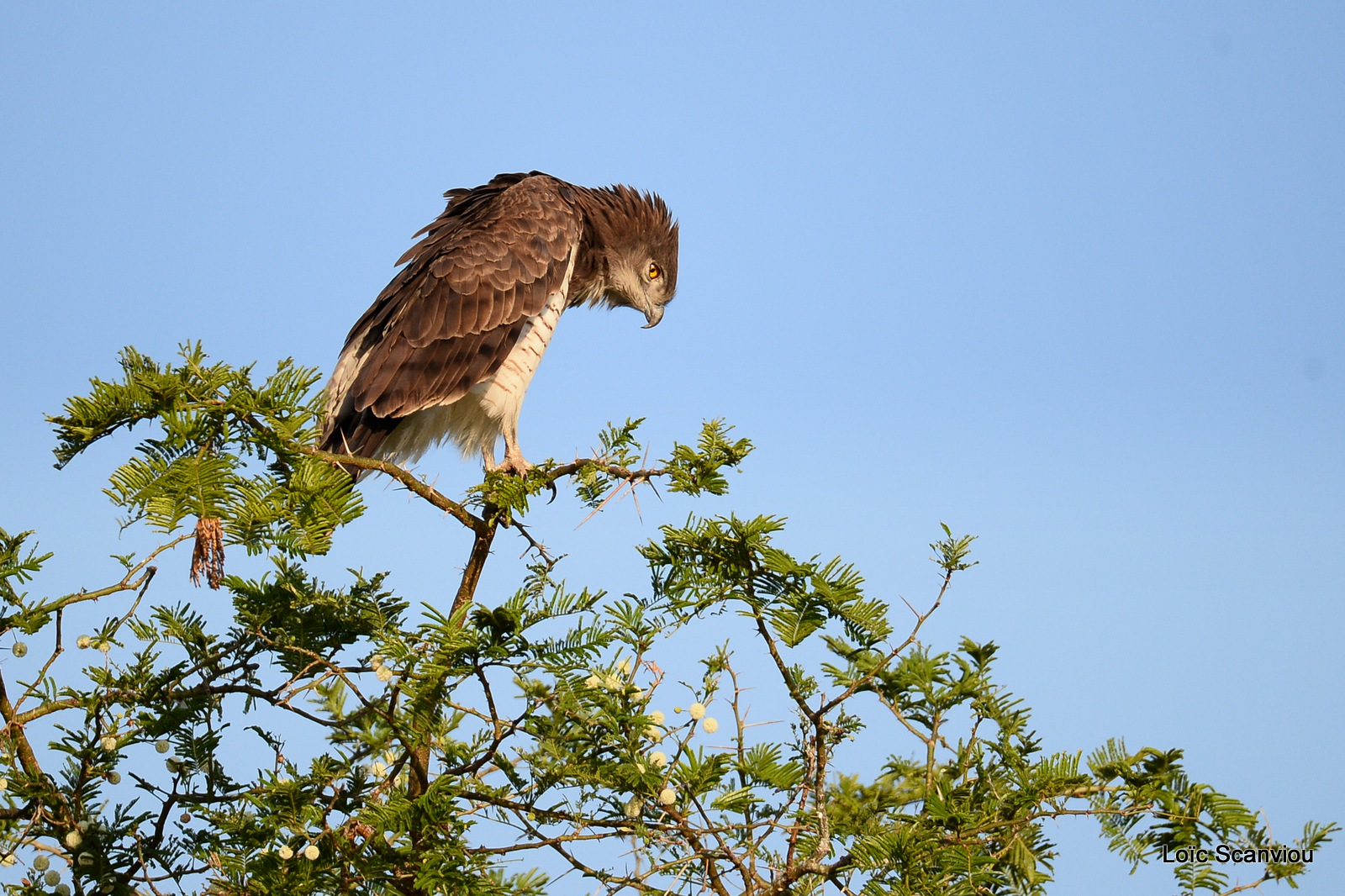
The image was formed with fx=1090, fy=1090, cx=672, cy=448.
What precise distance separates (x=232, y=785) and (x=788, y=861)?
1.59 meters

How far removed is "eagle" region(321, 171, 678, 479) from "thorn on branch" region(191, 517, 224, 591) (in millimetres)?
2588

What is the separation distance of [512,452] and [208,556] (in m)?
3.27

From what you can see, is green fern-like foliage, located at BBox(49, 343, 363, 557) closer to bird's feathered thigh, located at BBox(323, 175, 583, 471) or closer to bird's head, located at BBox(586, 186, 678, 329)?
bird's feathered thigh, located at BBox(323, 175, 583, 471)

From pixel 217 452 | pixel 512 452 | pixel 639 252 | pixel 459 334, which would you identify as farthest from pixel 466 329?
pixel 217 452

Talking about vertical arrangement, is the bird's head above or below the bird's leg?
above

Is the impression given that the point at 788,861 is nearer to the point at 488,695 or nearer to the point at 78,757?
the point at 488,695

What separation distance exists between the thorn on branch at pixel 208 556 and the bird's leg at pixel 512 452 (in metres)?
3.01

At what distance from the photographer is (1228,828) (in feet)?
9.17

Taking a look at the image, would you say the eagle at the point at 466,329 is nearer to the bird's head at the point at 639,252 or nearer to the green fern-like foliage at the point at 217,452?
the bird's head at the point at 639,252

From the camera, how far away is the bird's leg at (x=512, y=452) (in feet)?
18.8

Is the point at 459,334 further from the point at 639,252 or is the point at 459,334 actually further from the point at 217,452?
the point at 217,452

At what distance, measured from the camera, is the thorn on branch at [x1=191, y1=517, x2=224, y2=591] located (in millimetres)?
2607

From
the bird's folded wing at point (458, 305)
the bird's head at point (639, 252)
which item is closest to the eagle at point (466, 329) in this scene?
the bird's folded wing at point (458, 305)

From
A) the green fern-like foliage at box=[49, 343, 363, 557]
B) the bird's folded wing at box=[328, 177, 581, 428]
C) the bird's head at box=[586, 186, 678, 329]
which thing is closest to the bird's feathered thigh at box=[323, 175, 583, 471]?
the bird's folded wing at box=[328, 177, 581, 428]
